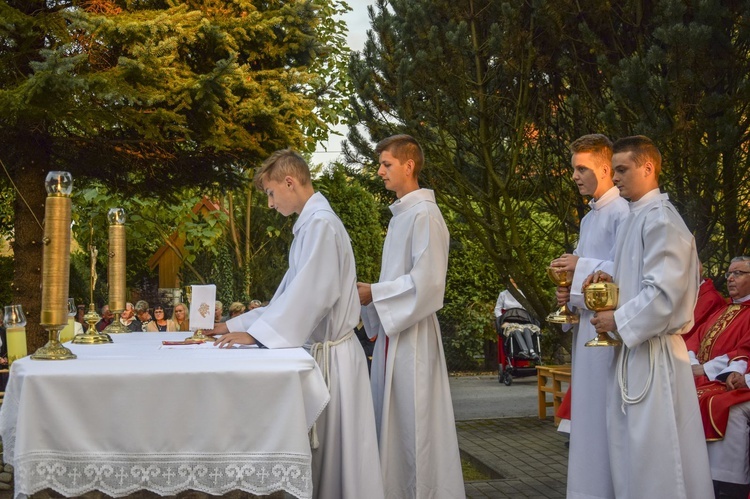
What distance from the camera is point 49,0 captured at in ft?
34.9

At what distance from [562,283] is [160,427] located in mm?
2736

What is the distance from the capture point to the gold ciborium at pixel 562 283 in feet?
17.4

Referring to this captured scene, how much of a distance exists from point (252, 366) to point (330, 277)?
94cm

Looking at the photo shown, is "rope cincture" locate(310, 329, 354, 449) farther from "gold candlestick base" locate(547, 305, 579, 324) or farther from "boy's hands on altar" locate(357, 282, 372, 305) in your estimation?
"gold candlestick base" locate(547, 305, 579, 324)

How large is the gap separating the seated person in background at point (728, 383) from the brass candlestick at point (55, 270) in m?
3.96

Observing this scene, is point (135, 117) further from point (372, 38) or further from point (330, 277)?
point (330, 277)

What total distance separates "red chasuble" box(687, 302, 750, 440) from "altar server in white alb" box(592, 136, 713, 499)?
1.34 meters

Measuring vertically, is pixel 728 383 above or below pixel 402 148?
below

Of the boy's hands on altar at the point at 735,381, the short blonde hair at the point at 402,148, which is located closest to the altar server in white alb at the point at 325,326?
the short blonde hair at the point at 402,148

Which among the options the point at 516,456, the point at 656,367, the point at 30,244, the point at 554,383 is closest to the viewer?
the point at 656,367

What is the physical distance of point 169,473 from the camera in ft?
11.3

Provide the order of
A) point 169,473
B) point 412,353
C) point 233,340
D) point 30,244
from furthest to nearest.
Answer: point 30,244 < point 412,353 < point 233,340 < point 169,473

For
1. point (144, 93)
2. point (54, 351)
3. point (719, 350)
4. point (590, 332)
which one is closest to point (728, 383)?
point (719, 350)

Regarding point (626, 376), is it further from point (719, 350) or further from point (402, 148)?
point (719, 350)
